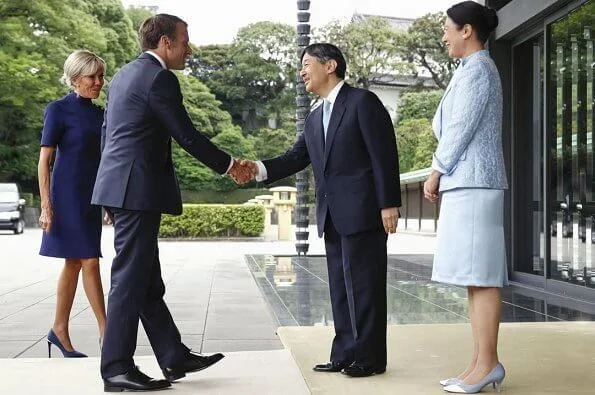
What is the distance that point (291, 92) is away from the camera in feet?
131

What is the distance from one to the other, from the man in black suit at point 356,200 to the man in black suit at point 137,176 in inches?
20.7

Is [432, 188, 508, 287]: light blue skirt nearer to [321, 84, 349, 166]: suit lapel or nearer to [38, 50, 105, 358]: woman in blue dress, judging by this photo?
[321, 84, 349, 166]: suit lapel

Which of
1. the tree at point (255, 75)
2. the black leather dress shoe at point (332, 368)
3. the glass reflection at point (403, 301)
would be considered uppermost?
the tree at point (255, 75)

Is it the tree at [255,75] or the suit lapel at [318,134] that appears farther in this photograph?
the tree at [255,75]

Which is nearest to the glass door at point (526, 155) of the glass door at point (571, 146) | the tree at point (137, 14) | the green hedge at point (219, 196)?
the glass door at point (571, 146)

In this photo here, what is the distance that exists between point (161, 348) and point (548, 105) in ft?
18.5

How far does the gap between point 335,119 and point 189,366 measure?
1.32m

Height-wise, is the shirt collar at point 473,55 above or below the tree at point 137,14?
below

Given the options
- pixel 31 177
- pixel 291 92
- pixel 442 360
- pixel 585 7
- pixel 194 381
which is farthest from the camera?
pixel 291 92

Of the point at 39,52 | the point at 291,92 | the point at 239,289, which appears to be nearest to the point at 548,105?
the point at 239,289

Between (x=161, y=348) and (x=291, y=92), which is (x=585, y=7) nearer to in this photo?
(x=161, y=348)

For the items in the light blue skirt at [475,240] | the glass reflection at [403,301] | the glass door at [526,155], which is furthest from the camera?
the glass door at [526,155]

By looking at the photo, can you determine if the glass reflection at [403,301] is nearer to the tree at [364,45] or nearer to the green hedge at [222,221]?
the green hedge at [222,221]

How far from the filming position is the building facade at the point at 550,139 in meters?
7.37
